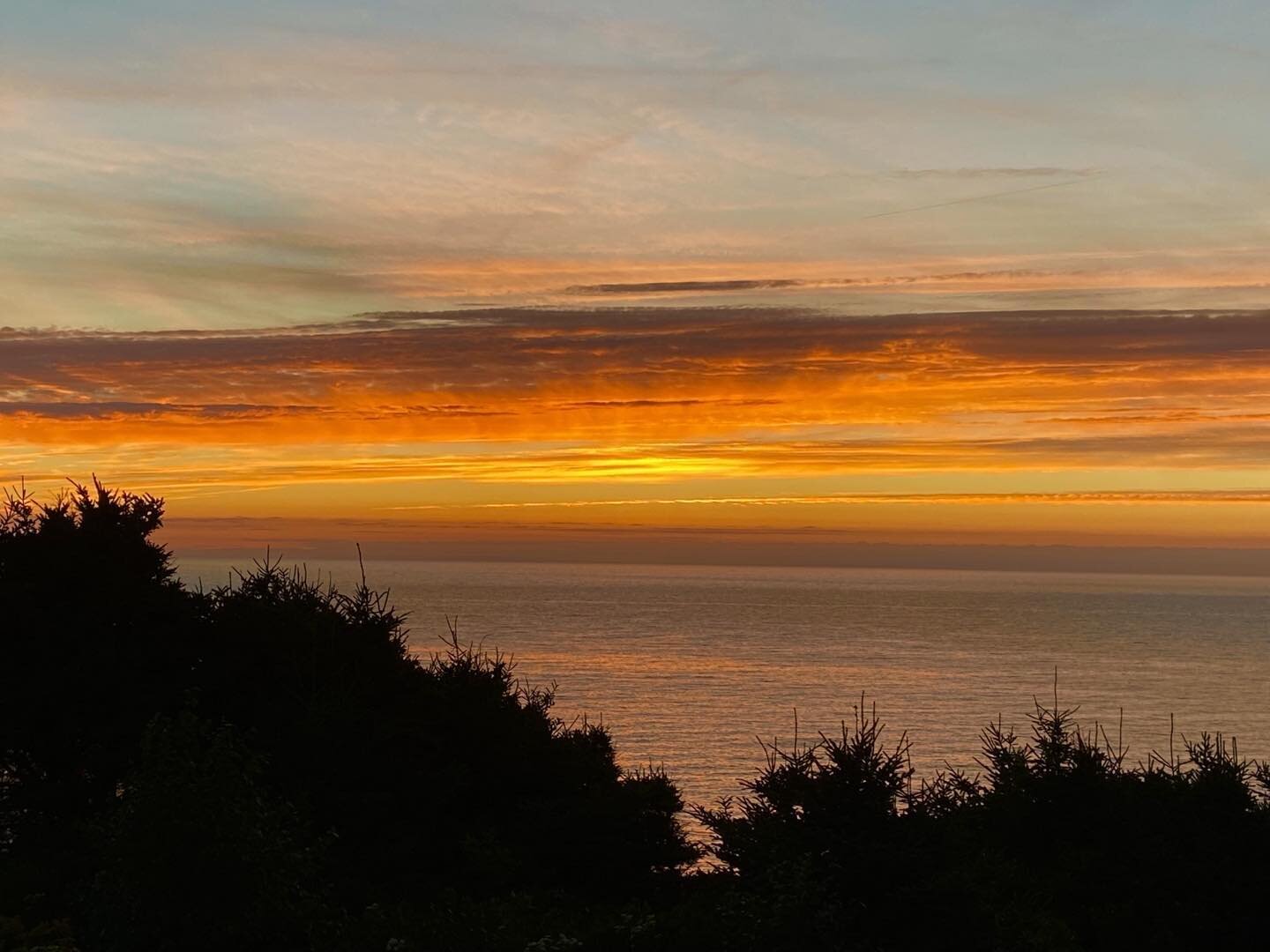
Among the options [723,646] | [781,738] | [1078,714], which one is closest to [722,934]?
[781,738]

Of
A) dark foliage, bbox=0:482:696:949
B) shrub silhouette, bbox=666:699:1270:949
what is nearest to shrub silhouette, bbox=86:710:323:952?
dark foliage, bbox=0:482:696:949

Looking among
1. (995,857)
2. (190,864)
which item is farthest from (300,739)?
(995,857)

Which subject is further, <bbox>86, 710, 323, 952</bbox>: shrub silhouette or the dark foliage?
the dark foliage

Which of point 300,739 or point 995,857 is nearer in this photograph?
point 995,857

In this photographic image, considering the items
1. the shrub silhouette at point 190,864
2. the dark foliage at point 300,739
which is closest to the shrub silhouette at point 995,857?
the dark foliage at point 300,739

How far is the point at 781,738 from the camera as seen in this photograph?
4176 inches

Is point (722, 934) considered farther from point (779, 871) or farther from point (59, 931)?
point (59, 931)

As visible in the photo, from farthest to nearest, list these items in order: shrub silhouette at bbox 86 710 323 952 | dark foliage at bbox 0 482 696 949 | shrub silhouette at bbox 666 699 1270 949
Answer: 1. dark foliage at bbox 0 482 696 949
2. shrub silhouette at bbox 666 699 1270 949
3. shrub silhouette at bbox 86 710 323 952

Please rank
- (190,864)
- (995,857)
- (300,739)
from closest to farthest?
(190,864) < (995,857) < (300,739)

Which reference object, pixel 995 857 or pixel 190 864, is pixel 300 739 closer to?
pixel 190 864

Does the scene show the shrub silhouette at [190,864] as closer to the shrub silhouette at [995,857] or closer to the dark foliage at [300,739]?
the dark foliage at [300,739]

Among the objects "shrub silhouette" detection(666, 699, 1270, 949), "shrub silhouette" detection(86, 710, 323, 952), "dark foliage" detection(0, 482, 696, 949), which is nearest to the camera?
"shrub silhouette" detection(86, 710, 323, 952)

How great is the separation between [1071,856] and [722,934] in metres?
12.6

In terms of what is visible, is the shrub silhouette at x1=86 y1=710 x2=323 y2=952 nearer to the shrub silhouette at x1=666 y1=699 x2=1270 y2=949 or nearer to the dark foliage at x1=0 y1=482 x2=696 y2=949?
the dark foliage at x1=0 y1=482 x2=696 y2=949
